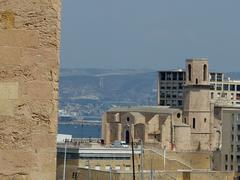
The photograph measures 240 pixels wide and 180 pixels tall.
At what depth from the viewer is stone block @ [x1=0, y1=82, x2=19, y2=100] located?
512cm

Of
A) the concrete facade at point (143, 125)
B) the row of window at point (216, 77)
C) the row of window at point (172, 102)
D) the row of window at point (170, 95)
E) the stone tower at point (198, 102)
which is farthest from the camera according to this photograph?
the row of window at point (216, 77)

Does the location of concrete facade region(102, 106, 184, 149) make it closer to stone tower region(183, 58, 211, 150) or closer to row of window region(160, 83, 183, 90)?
stone tower region(183, 58, 211, 150)

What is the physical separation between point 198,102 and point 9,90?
3081 inches

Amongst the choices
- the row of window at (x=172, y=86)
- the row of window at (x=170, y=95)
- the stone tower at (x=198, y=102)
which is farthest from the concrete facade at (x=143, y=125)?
the row of window at (x=170, y=95)

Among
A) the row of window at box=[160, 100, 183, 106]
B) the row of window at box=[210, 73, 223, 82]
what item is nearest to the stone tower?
the row of window at box=[160, 100, 183, 106]

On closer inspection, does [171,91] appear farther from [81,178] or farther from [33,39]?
[33,39]

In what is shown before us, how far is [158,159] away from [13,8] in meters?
59.3

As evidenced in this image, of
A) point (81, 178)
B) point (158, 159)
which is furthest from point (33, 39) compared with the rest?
point (158, 159)

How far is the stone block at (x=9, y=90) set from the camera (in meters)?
5.12

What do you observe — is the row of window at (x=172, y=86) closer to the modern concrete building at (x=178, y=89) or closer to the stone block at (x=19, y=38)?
the modern concrete building at (x=178, y=89)

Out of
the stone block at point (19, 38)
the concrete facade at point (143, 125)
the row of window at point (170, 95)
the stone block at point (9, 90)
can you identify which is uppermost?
the row of window at point (170, 95)

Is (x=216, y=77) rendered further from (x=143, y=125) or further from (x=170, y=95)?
(x=143, y=125)

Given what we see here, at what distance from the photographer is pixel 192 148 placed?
79.6m

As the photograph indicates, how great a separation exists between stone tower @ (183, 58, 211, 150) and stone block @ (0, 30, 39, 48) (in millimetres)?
77400
